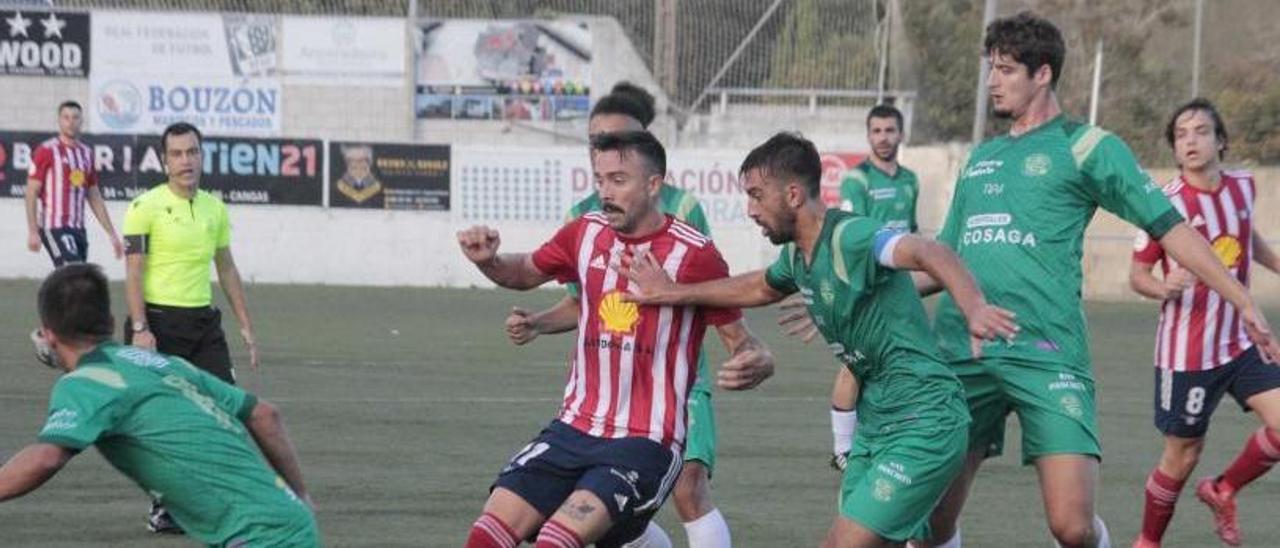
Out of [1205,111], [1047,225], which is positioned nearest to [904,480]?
[1047,225]

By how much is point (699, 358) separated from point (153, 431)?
2380 mm

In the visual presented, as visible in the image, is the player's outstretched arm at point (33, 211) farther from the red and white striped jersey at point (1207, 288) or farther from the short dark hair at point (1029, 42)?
the short dark hair at point (1029, 42)

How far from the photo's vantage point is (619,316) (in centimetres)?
746

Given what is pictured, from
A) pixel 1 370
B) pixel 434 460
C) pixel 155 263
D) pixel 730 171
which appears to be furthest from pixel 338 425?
pixel 730 171

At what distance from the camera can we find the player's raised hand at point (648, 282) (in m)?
7.29

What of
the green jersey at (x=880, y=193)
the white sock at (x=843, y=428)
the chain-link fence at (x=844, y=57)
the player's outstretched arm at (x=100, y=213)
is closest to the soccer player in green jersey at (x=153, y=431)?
the white sock at (x=843, y=428)

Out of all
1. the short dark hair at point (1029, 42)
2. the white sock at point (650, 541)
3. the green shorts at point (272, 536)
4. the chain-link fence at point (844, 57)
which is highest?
the chain-link fence at point (844, 57)

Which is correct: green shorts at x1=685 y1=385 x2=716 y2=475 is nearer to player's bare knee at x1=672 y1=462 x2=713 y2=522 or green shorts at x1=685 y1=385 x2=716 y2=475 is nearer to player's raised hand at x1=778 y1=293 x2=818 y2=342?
player's bare knee at x1=672 y1=462 x2=713 y2=522

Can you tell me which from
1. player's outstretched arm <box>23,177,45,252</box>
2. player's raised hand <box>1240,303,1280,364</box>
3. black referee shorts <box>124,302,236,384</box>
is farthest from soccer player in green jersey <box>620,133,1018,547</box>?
player's outstretched arm <box>23,177,45,252</box>

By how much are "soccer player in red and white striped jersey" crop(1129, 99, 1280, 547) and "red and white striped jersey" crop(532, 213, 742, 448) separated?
325cm

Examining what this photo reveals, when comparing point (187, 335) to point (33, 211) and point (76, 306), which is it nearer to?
point (76, 306)

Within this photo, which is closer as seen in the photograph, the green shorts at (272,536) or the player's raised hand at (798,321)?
the green shorts at (272,536)

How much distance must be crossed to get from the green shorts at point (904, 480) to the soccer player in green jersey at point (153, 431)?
1852mm

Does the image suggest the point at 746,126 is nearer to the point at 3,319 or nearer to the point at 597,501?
the point at 3,319
